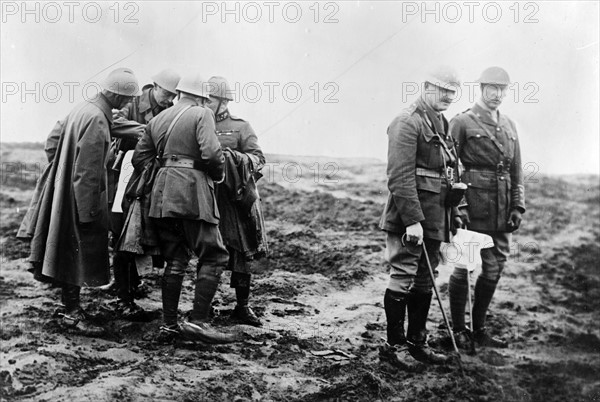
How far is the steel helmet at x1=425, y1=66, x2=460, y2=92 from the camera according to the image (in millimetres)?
4582

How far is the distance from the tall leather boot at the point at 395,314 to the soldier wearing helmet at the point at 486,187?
2.54 feet

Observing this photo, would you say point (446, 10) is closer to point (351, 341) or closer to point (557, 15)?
point (557, 15)

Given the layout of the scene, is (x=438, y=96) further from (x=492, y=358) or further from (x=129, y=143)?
(x=129, y=143)

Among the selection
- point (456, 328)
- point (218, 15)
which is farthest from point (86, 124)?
point (456, 328)

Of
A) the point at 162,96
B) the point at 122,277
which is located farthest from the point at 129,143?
the point at 122,277

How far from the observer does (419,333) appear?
4719 millimetres

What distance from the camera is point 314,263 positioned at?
7.83 meters

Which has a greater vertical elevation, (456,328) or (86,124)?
(86,124)

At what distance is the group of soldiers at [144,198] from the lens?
4457 millimetres

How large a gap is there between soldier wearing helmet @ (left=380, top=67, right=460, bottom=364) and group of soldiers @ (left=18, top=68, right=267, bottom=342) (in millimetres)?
1194

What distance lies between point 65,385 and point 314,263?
442 centimetres

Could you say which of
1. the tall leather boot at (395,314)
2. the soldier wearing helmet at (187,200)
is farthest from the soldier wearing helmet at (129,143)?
the tall leather boot at (395,314)

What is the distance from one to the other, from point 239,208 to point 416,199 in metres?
1.45

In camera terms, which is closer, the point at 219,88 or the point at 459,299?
the point at 219,88
